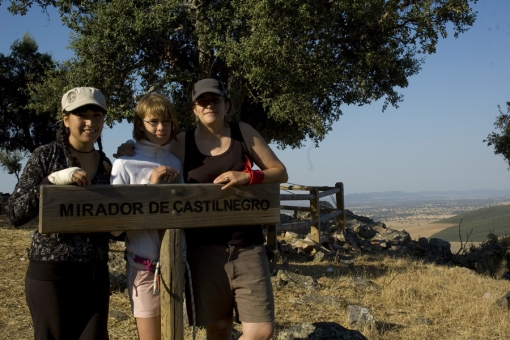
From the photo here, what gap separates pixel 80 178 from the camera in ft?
9.45

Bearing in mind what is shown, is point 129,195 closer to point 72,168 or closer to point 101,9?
point 72,168

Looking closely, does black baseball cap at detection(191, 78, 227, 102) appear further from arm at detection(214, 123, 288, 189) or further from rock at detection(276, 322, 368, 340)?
rock at detection(276, 322, 368, 340)

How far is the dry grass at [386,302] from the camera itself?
20.1 feet

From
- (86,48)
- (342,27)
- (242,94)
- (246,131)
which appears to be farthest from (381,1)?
(246,131)

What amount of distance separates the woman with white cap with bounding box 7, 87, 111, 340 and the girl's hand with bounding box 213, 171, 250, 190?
2.32 ft

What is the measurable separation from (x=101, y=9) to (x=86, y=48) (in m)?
0.91

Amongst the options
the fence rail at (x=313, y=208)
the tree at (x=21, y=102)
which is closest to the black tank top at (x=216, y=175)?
the fence rail at (x=313, y=208)

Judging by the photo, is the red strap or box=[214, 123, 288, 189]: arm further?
box=[214, 123, 288, 189]: arm

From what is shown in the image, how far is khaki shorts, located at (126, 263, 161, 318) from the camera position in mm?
3150

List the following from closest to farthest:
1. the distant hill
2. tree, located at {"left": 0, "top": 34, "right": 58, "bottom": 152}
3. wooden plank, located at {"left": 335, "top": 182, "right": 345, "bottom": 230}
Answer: wooden plank, located at {"left": 335, "top": 182, "right": 345, "bottom": 230}, tree, located at {"left": 0, "top": 34, "right": 58, "bottom": 152}, the distant hill

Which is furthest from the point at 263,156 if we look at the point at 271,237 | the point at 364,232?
the point at 364,232

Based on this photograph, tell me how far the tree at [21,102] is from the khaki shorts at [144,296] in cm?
2339

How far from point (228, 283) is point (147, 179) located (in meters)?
0.86

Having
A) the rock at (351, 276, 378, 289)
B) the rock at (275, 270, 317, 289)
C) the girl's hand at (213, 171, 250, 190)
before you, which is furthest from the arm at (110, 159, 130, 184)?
the rock at (351, 276, 378, 289)
